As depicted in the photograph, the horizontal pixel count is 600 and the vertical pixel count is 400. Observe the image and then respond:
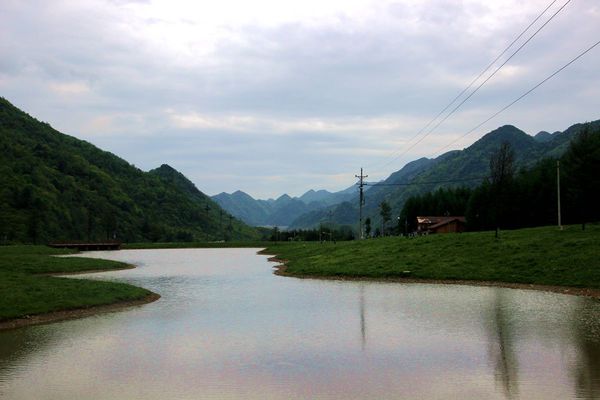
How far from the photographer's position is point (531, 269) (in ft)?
169

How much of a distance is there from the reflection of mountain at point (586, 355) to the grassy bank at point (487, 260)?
15.5 meters

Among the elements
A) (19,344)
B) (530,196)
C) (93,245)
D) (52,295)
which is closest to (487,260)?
(52,295)

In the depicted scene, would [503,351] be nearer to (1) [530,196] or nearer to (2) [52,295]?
(2) [52,295]

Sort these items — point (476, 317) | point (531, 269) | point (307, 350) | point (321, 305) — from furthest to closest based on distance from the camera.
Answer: point (531, 269) < point (321, 305) < point (476, 317) < point (307, 350)

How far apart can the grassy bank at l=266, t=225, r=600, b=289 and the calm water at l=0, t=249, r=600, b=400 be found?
933cm

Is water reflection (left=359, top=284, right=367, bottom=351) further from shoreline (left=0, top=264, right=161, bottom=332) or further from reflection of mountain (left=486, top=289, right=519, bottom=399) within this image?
shoreline (left=0, top=264, right=161, bottom=332)

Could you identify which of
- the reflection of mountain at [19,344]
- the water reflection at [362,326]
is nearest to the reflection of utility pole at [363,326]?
the water reflection at [362,326]

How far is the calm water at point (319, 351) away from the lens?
713 inches

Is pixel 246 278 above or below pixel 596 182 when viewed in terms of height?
below

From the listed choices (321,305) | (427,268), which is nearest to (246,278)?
(427,268)

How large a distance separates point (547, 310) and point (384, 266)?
29.7 metres

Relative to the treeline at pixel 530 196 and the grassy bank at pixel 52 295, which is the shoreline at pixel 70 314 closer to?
the grassy bank at pixel 52 295

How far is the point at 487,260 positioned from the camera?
191 feet

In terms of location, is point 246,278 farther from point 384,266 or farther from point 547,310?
point 547,310
